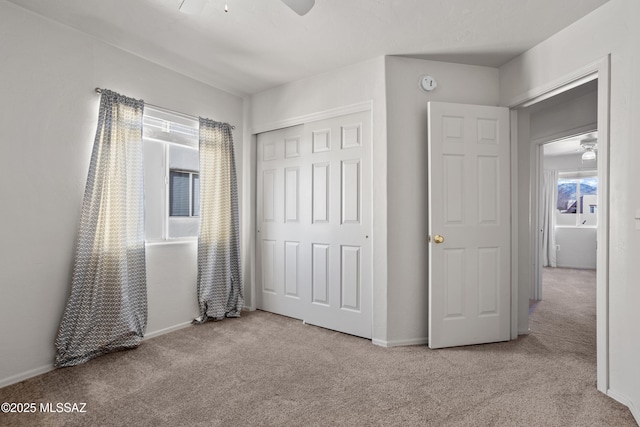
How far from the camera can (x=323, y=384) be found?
7.08 ft

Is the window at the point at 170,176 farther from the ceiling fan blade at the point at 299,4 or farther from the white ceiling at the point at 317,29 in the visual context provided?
the ceiling fan blade at the point at 299,4

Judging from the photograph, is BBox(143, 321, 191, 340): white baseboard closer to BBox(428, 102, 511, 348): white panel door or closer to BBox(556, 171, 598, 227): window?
BBox(428, 102, 511, 348): white panel door

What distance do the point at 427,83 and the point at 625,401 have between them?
2545 mm

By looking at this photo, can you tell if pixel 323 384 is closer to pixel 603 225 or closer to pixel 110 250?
pixel 110 250

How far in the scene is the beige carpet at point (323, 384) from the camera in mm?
1801

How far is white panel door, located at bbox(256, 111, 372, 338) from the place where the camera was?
3068 mm

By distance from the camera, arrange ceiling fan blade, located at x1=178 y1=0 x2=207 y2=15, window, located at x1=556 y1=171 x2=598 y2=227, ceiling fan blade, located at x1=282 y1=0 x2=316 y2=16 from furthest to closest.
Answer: window, located at x1=556 y1=171 x2=598 y2=227, ceiling fan blade, located at x1=178 y1=0 x2=207 y2=15, ceiling fan blade, located at x1=282 y1=0 x2=316 y2=16

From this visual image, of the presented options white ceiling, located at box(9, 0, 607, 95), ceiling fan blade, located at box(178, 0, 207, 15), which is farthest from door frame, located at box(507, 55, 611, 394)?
ceiling fan blade, located at box(178, 0, 207, 15)

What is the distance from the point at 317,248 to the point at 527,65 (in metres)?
2.41

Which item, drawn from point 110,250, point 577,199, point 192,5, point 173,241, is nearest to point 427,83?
point 192,5

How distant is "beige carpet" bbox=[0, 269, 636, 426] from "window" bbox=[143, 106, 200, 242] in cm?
102

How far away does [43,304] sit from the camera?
2.32 metres

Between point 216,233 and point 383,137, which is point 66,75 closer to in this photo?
point 216,233

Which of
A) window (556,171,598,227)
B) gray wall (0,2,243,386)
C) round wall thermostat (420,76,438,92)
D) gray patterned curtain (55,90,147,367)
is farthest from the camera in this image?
window (556,171,598,227)
